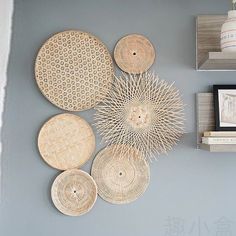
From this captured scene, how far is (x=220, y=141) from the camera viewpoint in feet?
5.09

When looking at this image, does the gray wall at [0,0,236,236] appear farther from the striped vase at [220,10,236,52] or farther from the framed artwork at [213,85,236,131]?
the striped vase at [220,10,236,52]

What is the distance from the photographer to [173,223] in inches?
67.4

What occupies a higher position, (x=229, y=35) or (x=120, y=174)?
(x=229, y=35)

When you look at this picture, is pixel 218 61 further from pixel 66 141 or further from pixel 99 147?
pixel 66 141

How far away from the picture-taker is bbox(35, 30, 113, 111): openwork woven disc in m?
1.73

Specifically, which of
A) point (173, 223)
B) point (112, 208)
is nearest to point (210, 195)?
point (173, 223)

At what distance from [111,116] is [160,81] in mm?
296

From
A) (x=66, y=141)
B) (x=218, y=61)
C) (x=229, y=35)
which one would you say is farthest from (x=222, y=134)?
(x=66, y=141)

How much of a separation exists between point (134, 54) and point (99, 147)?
48cm

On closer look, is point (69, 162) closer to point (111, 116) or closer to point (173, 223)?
point (111, 116)

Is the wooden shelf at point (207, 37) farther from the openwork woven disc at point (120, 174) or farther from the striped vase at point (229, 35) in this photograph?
the openwork woven disc at point (120, 174)

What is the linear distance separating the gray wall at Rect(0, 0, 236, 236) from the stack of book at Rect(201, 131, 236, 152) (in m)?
0.18

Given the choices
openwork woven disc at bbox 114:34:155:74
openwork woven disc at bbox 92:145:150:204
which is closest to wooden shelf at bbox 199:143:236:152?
openwork woven disc at bbox 92:145:150:204

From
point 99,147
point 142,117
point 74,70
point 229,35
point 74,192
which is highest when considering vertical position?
point 229,35
